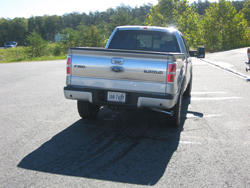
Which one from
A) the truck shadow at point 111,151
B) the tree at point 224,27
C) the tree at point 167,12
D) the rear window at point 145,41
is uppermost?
the tree at point 167,12

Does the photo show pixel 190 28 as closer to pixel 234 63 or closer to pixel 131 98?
pixel 234 63

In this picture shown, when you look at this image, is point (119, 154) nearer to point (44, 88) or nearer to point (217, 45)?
point (44, 88)

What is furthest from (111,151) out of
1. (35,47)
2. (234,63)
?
(35,47)

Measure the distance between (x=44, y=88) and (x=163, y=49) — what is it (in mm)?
5281

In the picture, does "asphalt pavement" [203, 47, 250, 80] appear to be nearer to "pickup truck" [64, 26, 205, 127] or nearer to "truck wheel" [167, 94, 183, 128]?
"truck wheel" [167, 94, 183, 128]

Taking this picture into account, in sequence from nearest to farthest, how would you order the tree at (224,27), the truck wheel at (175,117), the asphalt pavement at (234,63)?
the truck wheel at (175,117), the asphalt pavement at (234,63), the tree at (224,27)

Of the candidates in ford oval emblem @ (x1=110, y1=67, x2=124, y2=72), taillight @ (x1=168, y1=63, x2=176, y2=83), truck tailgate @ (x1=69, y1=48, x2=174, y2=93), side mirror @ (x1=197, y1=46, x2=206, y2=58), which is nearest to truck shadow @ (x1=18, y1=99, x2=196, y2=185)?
truck tailgate @ (x1=69, y1=48, x2=174, y2=93)

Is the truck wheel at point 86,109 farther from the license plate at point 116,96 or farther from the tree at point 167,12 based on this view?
the tree at point 167,12

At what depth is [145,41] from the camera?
7148 millimetres

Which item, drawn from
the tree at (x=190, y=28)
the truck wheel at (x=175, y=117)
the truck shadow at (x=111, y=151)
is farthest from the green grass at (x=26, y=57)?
the truck wheel at (x=175, y=117)

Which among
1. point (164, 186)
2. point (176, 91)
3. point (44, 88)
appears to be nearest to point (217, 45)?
point (44, 88)

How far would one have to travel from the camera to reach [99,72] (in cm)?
526

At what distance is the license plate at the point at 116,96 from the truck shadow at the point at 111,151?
668mm

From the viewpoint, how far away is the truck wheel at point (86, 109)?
6172 millimetres
